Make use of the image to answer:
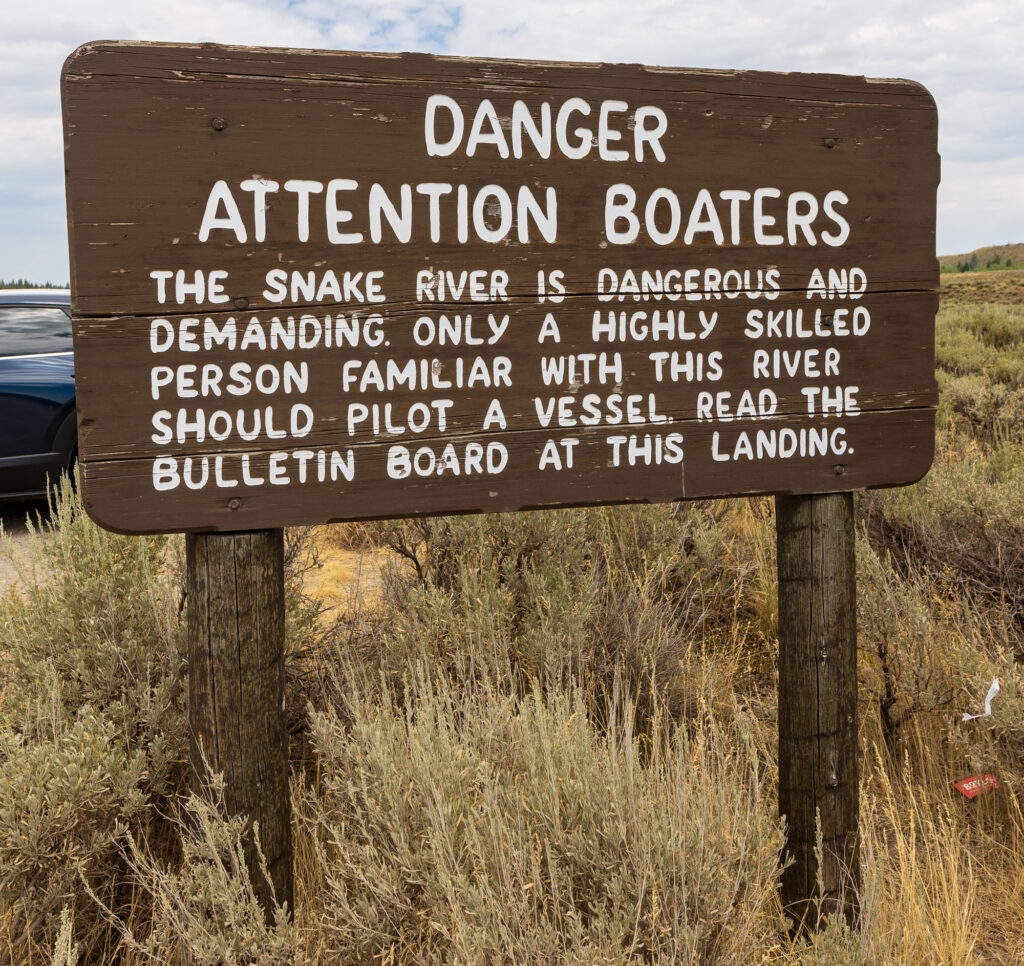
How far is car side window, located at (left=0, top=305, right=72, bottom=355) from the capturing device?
692cm

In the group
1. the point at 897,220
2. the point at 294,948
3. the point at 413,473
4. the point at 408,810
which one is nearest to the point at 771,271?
the point at 897,220

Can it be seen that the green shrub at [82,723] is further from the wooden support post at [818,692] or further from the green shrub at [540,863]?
the wooden support post at [818,692]

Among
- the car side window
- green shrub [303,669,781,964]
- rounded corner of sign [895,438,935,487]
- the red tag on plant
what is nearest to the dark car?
the car side window

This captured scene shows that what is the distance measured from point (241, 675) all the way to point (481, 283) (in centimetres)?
109

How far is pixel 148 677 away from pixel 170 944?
0.78 m

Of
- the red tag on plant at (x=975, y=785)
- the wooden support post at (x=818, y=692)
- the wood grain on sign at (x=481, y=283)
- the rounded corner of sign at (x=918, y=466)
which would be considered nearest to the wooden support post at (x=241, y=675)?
the wood grain on sign at (x=481, y=283)

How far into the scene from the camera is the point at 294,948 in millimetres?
2027

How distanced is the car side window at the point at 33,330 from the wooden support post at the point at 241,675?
5.69 m

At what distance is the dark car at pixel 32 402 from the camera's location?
674 cm

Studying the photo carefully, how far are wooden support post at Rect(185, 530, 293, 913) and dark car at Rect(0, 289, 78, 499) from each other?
5.33 metres

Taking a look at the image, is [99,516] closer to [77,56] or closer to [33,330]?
[77,56]

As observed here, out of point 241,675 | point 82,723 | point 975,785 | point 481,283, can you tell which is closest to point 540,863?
point 241,675

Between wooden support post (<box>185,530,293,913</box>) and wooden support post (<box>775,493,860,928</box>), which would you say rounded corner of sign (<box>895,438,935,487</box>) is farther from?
wooden support post (<box>185,530,293,913</box>)

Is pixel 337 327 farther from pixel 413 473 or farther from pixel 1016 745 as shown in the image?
pixel 1016 745
